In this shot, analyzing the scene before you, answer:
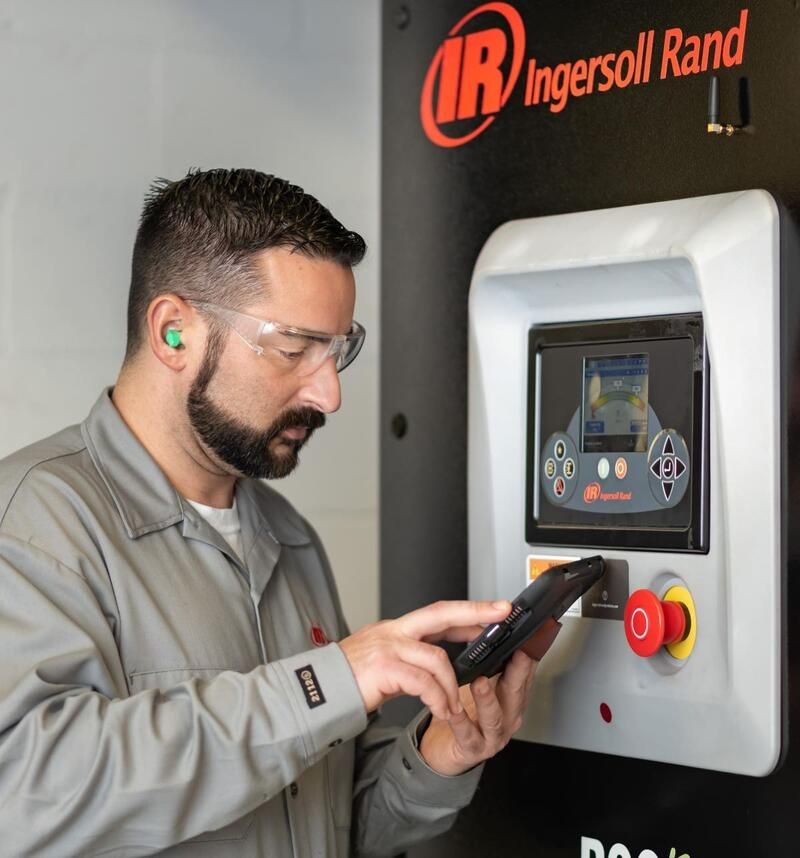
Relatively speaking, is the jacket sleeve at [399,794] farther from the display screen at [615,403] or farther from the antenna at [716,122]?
the antenna at [716,122]

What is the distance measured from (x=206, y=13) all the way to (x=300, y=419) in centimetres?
82

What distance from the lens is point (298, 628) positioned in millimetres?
1605

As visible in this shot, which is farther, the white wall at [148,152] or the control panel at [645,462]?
the white wall at [148,152]

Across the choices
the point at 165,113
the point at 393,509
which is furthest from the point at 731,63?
the point at 165,113

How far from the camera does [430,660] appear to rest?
4.24 ft

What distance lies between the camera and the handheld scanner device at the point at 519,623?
1363mm

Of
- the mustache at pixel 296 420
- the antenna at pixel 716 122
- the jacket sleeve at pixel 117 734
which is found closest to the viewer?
A: the jacket sleeve at pixel 117 734

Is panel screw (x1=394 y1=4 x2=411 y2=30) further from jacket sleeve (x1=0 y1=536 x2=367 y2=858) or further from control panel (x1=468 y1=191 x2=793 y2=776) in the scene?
jacket sleeve (x1=0 y1=536 x2=367 y2=858)

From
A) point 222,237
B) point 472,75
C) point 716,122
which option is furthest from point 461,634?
point 472,75

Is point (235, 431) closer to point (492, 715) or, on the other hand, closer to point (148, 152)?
point (492, 715)

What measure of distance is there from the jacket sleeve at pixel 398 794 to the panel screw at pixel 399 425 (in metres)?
0.41

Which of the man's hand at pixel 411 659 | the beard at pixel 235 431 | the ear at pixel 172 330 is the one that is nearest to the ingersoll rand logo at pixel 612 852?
the man's hand at pixel 411 659

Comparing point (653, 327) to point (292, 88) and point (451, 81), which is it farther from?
point (292, 88)

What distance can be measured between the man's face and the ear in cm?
3
